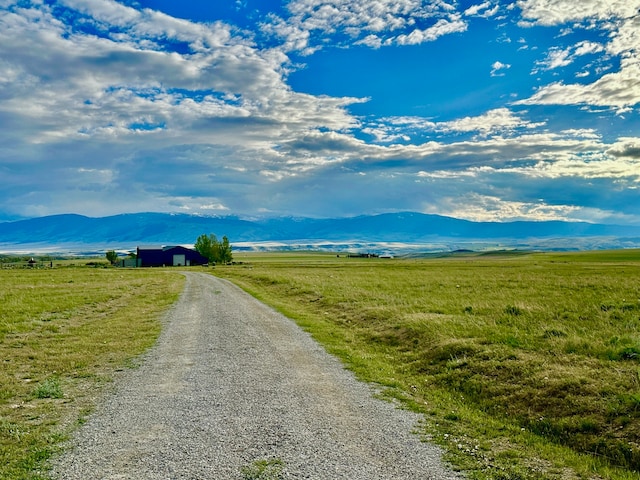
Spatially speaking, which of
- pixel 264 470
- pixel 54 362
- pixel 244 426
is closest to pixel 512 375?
pixel 244 426

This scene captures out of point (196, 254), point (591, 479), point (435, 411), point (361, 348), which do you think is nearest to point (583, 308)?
point (361, 348)

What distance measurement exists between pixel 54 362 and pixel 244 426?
9186 millimetres

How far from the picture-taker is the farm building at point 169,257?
502ft

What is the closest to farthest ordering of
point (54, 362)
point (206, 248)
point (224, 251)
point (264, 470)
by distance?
point (264, 470) → point (54, 362) → point (206, 248) → point (224, 251)

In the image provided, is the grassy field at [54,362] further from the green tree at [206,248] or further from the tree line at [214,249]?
the green tree at [206,248]

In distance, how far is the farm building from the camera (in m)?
153

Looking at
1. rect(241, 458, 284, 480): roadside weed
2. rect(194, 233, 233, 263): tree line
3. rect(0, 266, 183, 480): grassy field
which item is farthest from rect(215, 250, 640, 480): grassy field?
rect(194, 233, 233, 263): tree line

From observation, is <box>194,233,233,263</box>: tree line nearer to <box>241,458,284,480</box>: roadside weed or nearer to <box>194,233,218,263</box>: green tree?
<box>194,233,218,263</box>: green tree

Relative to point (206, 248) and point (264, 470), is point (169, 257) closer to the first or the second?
point (206, 248)

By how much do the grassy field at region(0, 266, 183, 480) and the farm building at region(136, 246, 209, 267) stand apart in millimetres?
125764

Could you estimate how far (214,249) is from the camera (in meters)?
149

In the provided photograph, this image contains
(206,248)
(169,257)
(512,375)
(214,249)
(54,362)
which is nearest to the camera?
(512,375)

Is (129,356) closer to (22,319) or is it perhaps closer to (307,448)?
(307,448)

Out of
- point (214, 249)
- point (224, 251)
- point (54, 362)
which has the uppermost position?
point (214, 249)
